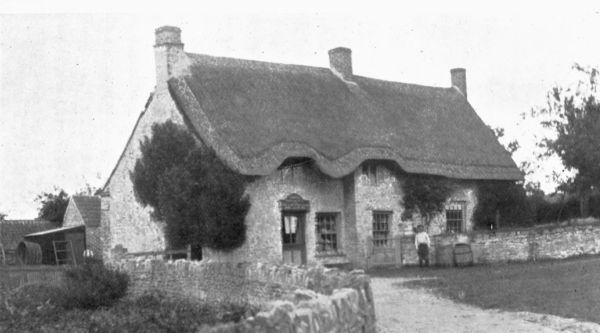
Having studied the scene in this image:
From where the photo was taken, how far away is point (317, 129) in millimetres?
28938

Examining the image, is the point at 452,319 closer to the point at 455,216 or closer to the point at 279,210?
the point at 279,210

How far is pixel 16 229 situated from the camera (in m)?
50.1

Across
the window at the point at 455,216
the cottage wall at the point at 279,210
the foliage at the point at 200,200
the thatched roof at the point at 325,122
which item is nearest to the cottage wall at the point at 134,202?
the thatched roof at the point at 325,122

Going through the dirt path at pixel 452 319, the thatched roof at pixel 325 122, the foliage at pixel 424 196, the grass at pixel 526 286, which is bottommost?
the dirt path at pixel 452 319

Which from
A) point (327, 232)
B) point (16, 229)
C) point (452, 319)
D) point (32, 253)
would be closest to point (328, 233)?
point (327, 232)

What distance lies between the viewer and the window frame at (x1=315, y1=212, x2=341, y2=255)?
2867 cm

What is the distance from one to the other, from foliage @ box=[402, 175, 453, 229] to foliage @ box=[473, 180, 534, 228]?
2.37 meters

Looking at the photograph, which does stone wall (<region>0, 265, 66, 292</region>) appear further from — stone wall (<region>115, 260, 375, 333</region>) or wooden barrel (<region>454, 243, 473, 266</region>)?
wooden barrel (<region>454, 243, 473, 266</region>)

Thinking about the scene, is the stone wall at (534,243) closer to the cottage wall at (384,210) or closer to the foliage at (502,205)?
the cottage wall at (384,210)

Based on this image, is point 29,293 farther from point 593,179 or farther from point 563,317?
point 593,179

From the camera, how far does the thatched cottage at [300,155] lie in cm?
2683

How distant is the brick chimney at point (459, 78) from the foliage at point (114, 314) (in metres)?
21.8

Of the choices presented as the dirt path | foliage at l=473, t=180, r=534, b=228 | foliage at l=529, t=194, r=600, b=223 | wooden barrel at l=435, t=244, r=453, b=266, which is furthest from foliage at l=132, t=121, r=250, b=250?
foliage at l=529, t=194, r=600, b=223

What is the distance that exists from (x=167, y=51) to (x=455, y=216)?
40.6 feet
